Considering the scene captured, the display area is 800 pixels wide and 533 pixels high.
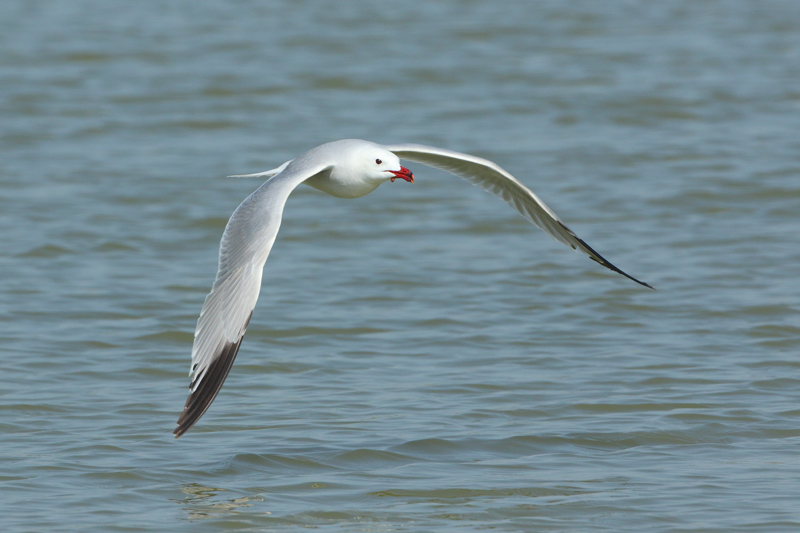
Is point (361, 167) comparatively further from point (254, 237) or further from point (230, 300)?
point (230, 300)

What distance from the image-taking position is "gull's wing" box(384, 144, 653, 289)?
281 inches

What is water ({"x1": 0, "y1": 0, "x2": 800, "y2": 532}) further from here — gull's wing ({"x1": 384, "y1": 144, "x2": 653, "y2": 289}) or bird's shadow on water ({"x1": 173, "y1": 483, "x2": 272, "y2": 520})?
gull's wing ({"x1": 384, "y1": 144, "x2": 653, "y2": 289})

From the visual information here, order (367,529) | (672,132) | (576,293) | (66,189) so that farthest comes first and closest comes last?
(672,132) → (66,189) → (576,293) → (367,529)

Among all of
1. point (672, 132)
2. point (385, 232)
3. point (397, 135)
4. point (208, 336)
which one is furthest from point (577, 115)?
point (208, 336)

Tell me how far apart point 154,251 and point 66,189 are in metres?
2.24

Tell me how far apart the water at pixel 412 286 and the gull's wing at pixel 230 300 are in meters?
0.59

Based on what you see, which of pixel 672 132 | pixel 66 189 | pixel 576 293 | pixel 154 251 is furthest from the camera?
pixel 672 132

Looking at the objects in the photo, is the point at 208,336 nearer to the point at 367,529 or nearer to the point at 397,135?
the point at 367,529

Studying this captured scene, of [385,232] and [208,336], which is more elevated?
[208,336]

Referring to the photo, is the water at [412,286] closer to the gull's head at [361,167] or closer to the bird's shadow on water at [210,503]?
the bird's shadow on water at [210,503]

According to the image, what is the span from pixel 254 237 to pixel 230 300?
31cm

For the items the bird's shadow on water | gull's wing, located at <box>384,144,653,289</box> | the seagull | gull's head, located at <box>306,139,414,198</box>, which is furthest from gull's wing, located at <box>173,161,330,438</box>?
gull's wing, located at <box>384,144,653,289</box>

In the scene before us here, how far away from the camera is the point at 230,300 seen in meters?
5.93

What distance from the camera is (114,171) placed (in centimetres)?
1350
